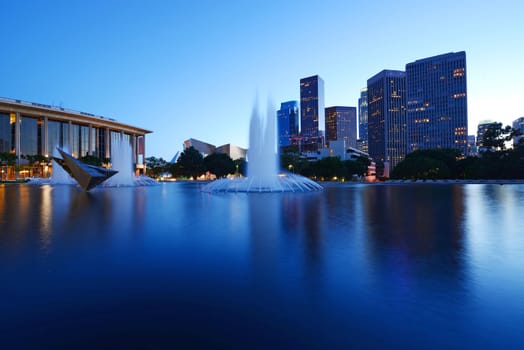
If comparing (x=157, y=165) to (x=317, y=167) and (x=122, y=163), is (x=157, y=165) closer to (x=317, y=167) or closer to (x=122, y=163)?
(x=317, y=167)

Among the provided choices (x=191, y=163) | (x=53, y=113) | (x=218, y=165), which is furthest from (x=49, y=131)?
(x=218, y=165)

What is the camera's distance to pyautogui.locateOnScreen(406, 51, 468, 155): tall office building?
141000 mm

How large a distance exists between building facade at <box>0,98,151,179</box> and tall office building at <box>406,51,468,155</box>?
442ft

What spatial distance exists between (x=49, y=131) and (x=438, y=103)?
160m

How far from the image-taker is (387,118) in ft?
582

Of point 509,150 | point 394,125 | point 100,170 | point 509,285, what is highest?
point 394,125

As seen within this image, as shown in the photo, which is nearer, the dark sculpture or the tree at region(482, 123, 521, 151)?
the dark sculpture

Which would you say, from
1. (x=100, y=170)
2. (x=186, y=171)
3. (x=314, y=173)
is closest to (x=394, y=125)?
(x=314, y=173)

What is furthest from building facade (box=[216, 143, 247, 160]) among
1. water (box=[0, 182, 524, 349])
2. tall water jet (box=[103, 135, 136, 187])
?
water (box=[0, 182, 524, 349])

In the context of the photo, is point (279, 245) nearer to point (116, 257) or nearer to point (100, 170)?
point (116, 257)

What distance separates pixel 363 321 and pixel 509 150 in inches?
2491

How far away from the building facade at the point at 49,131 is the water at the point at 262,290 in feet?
184

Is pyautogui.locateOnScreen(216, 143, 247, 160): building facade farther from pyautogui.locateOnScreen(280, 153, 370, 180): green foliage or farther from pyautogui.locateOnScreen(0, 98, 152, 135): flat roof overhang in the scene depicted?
pyautogui.locateOnScreen(280, 153, 370, 180): green foliage

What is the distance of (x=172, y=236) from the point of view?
7.48 meters
